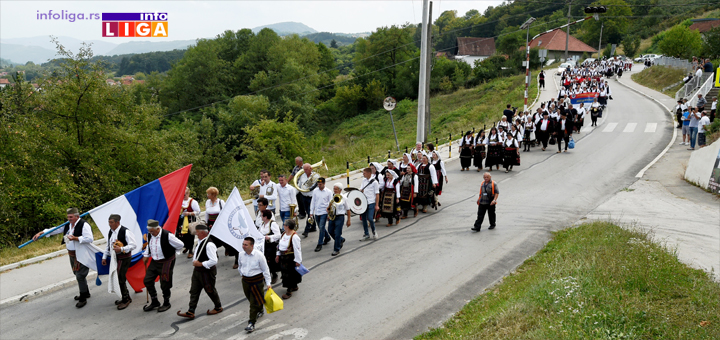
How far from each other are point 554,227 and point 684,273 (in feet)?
12.7

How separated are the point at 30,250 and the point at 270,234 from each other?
7369mm

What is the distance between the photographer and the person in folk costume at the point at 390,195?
12422 millimetres

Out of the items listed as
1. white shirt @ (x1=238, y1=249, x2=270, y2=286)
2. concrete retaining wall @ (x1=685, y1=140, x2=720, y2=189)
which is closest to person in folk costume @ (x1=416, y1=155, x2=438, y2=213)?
white shirt @ (x1=238, y1=249, x2=270, y2=286)

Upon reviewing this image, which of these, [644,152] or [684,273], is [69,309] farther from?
[644,152]

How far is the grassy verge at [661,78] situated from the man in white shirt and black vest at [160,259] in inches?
1621

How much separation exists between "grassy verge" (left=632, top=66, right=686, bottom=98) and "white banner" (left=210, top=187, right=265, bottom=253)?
131ft

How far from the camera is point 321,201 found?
10.8 m

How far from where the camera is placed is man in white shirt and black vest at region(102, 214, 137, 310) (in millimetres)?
8453

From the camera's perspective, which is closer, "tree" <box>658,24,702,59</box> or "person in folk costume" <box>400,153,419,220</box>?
"person in folk costume" <box>400,153,419,220</box>

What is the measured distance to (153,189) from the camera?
30.4ft

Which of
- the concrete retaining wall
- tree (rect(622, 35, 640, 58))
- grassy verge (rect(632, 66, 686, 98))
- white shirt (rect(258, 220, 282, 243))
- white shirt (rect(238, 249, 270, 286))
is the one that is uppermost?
tree (rect(622, 35, 640, 58))

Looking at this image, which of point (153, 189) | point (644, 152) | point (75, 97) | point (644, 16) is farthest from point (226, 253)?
point (644, 16)

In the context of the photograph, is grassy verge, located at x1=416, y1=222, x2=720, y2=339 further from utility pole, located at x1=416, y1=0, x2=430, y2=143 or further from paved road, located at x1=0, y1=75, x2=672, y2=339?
utility pole, located at x1=416, y1=0, x2=430, y2=143

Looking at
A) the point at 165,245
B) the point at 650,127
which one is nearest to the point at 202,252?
the point at 165,245
